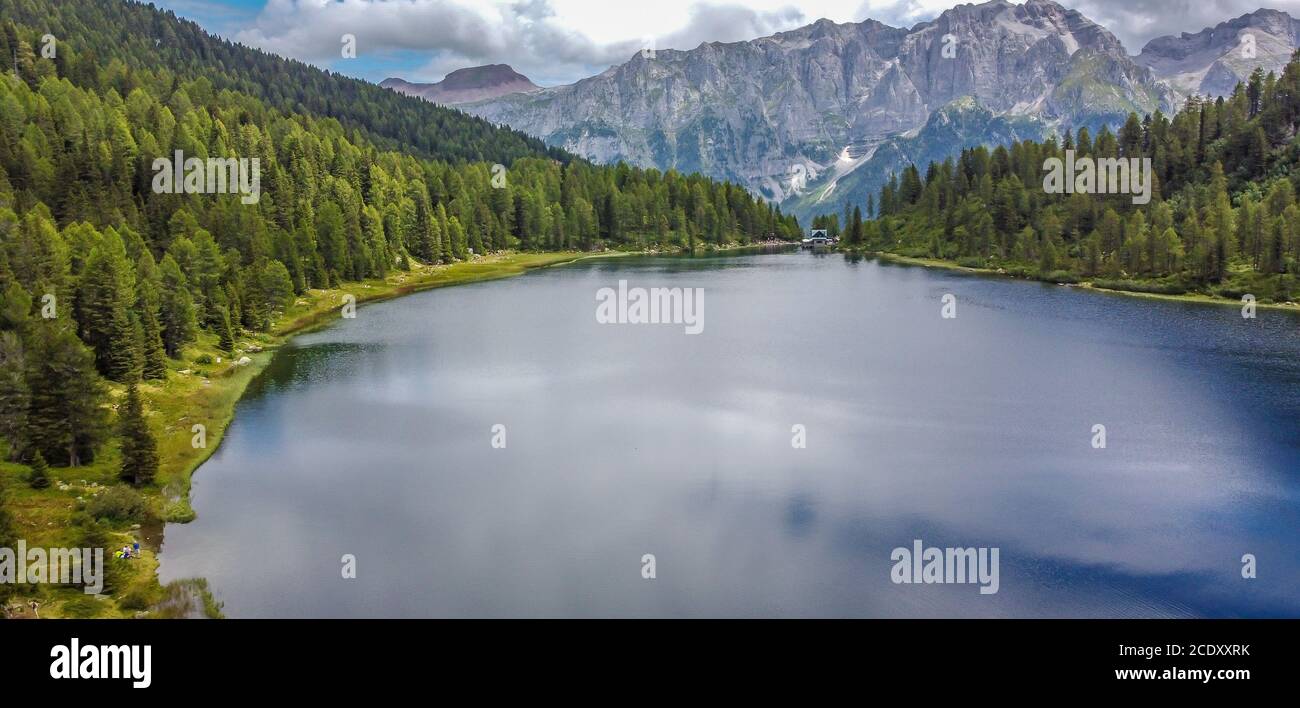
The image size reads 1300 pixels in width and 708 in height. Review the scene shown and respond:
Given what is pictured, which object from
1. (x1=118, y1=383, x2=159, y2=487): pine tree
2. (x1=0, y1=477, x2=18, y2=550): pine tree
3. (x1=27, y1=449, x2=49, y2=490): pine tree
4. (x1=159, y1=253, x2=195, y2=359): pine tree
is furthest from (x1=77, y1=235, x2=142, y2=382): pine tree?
(x1=0, y1=477, x2=18, y2=550): pine tree

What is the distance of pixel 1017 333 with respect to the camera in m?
106

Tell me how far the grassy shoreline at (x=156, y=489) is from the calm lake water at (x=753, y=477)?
138cm

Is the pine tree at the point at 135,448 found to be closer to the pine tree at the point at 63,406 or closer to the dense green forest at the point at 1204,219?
the pine tree at the point at 63,406

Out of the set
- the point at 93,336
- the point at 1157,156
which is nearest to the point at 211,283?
the point at 93,336

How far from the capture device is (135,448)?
168 ft

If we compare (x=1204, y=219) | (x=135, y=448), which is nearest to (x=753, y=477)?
(x=135, y=448)

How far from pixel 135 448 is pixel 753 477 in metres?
36.8

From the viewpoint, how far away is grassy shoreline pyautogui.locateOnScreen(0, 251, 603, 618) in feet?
121

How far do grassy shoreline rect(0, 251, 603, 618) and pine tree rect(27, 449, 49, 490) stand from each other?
381mm

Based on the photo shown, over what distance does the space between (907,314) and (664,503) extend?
275ft

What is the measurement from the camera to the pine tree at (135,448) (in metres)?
→ 50.9

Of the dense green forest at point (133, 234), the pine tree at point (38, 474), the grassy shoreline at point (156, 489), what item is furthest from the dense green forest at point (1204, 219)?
the pine tree at point (38, 474)
